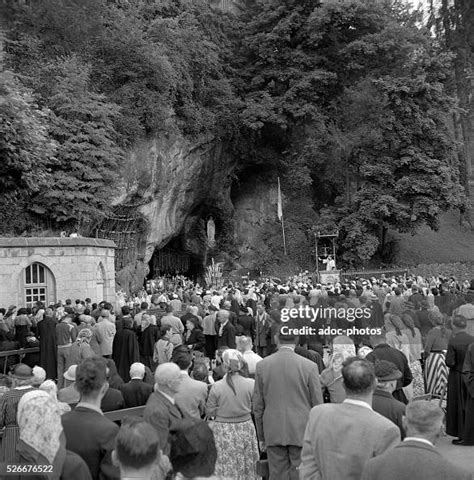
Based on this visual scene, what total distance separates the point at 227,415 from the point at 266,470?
0.67 meters

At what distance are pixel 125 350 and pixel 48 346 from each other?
1939mm

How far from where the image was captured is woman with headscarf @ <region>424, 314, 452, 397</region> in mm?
9492

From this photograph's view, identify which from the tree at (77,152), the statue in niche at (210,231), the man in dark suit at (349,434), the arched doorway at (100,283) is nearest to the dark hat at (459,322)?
the man in dark suit at (349,434)

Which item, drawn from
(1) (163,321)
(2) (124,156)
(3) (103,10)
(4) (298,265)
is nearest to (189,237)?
(4) (298,265)

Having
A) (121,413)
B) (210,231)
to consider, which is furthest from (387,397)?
(210,231)

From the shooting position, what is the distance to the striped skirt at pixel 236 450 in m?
6.13

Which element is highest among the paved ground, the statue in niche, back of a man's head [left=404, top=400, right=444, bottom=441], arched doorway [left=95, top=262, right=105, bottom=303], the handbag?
the statue in niche

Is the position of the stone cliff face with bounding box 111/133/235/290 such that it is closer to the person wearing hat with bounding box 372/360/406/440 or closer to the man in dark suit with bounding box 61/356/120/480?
the person wearing hat with bounding box 372/360/406/440

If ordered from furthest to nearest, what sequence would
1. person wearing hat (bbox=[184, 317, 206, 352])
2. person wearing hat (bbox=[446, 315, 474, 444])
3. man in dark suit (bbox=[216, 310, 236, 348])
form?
man in dark suit (bbox=[216, 310, 236, 348])
person wearing hat (bbox=[184, 317, 206, 352])
person wearing hat (bbox=[446, 315, 474, 444])

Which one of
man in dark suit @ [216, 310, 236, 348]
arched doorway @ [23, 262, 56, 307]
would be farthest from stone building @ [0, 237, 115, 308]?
man in dark suit @ [216, 310, 236, 348]

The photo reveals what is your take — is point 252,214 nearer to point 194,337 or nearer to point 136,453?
point 194,337

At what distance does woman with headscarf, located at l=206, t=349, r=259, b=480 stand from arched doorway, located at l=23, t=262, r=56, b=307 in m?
14.7

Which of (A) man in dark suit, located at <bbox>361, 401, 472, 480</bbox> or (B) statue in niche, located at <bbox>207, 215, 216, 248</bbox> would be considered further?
(B) statue in niche, located at <bbox>207, 215, 216, 248</bbox>

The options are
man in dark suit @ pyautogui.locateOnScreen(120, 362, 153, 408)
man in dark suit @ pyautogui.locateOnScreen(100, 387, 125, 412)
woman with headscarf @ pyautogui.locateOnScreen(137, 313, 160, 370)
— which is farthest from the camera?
woman with headscarf @ pyautogui.locateOnScreen(137, 313, 160, 370)
